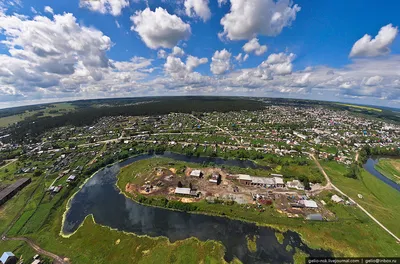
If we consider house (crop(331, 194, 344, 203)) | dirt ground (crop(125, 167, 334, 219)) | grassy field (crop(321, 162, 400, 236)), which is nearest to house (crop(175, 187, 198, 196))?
dirt ground (crop(125, 167, 334, 219))

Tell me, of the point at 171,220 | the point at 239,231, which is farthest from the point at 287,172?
the point at 171,220

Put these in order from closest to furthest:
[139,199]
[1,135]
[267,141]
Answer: [139,199] < [267,141] < [1,135]

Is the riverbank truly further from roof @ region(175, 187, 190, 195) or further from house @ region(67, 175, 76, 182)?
house @ region(67, 175, 76, 182)

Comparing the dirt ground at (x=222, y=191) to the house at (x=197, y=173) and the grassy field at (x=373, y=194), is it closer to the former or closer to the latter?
the house at (x=197, y=173)

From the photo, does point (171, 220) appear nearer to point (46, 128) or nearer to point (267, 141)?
point (267, 141)

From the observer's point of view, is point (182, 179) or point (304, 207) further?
point (182, 179)
